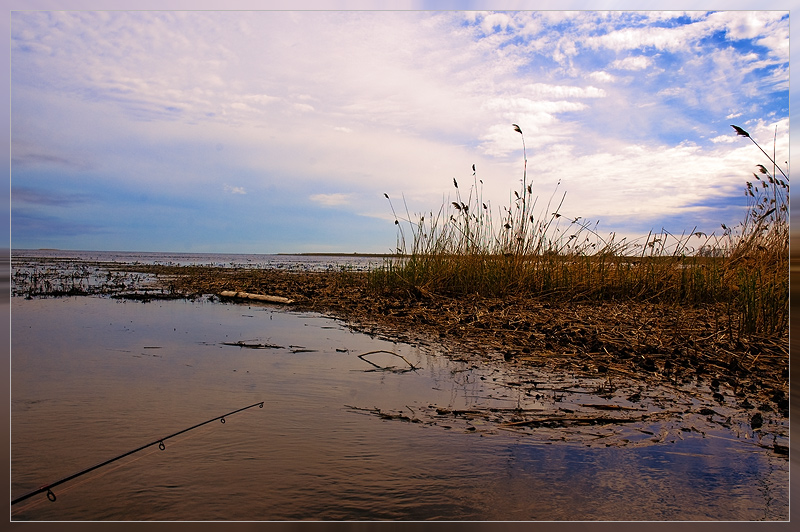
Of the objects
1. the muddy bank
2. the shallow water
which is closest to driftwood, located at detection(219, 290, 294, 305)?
the muddy bank

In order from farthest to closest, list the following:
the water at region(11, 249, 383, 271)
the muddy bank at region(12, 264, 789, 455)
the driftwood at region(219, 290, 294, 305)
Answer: the water at region(11, 249, 383, 271) → the driftwood at region(219, 290, 294, 305) → the muddy bank at region(12, 264, 789, 455)

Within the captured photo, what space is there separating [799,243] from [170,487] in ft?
10.8

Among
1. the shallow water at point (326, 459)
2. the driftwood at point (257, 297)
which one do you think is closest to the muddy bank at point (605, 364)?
the shallow water at point (326, 459)

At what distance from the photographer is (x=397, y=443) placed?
6.49 feet

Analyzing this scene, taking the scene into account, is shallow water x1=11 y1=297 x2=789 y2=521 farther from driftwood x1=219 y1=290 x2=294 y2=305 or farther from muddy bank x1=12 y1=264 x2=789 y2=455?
driftwood x1=219 y1=290 x2=294 y2=305

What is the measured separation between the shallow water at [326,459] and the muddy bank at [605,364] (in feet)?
0.58

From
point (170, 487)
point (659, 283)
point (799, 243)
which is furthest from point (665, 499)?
point (659, 283)

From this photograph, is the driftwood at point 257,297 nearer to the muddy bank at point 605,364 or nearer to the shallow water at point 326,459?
the muddy bank at point 605,364

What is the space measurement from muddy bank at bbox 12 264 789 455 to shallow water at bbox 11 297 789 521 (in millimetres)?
177

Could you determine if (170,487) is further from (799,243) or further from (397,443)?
(799,243)

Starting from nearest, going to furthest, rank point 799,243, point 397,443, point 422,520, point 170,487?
point 422,520, point 170,487, point 397,443, point 799,243

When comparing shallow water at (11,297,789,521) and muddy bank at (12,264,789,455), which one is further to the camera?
muddy bank at (12,264,789,455)

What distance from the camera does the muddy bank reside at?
→ 7.59 ft

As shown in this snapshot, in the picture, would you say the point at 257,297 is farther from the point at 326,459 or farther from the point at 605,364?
the point at 326,459
